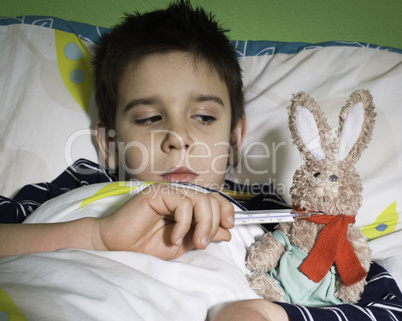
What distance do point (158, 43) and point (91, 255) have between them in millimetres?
605

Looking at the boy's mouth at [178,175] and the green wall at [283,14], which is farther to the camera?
the green wall at [283,14]

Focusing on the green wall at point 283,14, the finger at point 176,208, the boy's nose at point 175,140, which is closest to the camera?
the finger at point 176,208

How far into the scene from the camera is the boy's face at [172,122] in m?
0.84

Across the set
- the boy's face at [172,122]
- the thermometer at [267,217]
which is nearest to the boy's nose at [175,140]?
the boy's face at [172,122]

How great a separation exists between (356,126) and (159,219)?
33 cm

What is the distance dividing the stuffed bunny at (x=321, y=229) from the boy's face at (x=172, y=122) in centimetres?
30

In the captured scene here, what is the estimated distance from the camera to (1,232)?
21.4 inches

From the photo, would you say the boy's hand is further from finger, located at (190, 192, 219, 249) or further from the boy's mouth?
the boy's mouth

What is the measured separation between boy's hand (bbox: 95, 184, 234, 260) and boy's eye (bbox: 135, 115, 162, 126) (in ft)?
1.22

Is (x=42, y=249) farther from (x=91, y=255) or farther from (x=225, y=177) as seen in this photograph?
(x=225, y=177)

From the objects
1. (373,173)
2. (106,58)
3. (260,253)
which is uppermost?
(106,58)

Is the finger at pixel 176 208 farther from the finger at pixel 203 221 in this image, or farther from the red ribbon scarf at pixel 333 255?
the red ribbon scarf at pixel 333 255

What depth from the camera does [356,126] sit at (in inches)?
22.4

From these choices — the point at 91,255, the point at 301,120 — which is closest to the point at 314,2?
the point at 301,120
